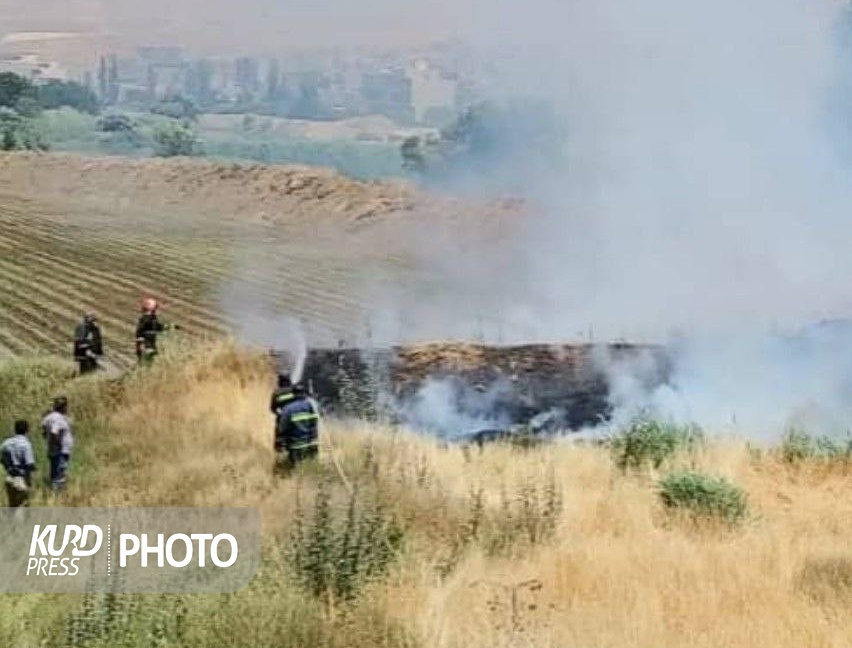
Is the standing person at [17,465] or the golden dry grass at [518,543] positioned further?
the standing person at [17,465]

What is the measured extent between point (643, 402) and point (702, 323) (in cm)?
627

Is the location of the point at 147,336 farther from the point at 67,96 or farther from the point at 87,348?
the point at 67,96

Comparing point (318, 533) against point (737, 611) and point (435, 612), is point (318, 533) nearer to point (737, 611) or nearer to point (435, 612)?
point (435, 612)

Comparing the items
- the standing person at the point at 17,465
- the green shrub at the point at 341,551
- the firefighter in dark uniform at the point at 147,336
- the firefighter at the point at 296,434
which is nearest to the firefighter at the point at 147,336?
the firefighter in dark uniform at the point at 147,336

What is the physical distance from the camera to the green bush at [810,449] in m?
15.3

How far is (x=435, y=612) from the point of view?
8.35 m

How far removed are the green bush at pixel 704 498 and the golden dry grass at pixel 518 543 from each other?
0.56 ft

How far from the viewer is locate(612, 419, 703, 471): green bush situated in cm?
1466

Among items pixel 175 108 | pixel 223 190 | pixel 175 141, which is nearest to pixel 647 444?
pixel 223 190

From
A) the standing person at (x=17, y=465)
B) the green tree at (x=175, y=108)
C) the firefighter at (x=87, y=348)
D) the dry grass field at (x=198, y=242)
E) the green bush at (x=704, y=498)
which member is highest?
the green tree at (x=175, y=108)

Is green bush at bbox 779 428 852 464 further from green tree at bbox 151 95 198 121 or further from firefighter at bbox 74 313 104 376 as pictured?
green tree at bbox 151 95 198 121

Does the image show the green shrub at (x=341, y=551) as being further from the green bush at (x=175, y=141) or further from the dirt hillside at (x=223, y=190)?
the green bush at (x=175, y=141)

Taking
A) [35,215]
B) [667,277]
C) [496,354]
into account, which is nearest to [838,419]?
[496,354]

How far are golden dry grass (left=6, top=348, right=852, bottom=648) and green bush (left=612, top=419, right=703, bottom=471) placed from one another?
0.21 meters
